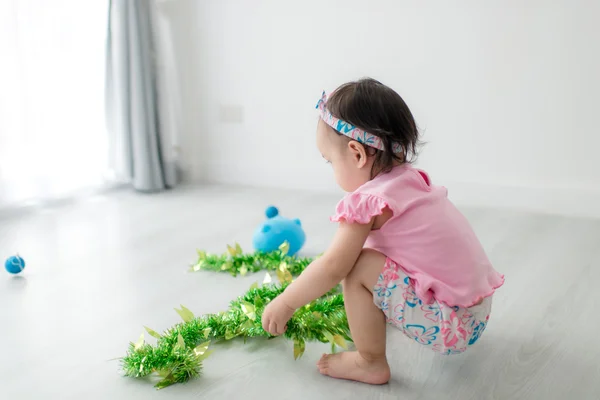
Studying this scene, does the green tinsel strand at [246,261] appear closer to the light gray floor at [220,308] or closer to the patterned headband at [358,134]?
the light gray floor at [220,308]

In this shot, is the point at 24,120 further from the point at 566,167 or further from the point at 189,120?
the point at 566,167

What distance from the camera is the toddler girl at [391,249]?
1.20 m

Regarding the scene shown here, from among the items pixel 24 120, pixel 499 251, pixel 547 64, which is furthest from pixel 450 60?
pixel 24 120

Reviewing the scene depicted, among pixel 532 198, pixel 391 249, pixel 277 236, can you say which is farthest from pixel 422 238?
pixel 532 198

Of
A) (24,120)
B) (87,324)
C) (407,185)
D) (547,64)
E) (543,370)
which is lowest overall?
(87,324)

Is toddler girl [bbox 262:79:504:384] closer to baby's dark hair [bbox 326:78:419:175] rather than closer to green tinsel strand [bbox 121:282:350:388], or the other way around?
baby's dark hair [bbox 326:78:419:175]

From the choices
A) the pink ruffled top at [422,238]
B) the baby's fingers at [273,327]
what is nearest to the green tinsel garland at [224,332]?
the baby's fingers at [273,327]

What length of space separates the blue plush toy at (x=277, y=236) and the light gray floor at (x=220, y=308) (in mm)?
116

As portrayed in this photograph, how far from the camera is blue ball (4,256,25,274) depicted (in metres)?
1.94

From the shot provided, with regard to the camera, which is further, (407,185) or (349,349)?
(349,349)

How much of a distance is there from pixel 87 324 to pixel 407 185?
2.98 ft

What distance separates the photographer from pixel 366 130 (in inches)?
47.6

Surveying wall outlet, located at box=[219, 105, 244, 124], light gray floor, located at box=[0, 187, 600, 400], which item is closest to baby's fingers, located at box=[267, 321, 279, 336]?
light gray floor, located at box=[0, 187, 600, 400]

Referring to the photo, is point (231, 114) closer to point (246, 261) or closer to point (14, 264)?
point (246, 261)
